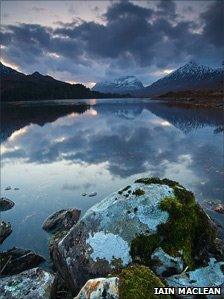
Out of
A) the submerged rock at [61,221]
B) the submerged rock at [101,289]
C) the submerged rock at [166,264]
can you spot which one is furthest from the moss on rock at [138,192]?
the submerged rock at [61,221]

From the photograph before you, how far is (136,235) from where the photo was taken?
823cm

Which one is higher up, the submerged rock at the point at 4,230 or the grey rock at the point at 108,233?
the grey rock at the point at 108,233

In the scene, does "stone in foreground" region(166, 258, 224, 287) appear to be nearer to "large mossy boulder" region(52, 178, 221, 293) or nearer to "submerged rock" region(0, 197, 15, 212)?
"large mossy boulder" region(52, 178, 221, 293)

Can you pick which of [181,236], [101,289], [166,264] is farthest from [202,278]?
[101,289]

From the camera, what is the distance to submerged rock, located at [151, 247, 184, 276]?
25.6ft

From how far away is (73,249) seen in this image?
28.1 feet

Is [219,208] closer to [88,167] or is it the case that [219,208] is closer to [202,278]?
[202,278]

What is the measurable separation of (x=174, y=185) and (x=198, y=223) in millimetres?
1286

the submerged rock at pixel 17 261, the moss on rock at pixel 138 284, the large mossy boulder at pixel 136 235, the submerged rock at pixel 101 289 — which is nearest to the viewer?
the submerged rock at pixel 101 289

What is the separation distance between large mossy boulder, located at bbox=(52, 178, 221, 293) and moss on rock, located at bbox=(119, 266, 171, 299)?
1473 millimetres

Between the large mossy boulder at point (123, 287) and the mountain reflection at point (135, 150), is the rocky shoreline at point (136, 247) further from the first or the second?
the mountain reflection at point (135, 150)

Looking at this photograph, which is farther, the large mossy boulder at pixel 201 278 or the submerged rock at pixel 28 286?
the submerged rock at pixel 28 286

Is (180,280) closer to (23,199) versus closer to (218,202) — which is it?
(218,202)

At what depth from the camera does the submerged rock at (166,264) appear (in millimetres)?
7805
